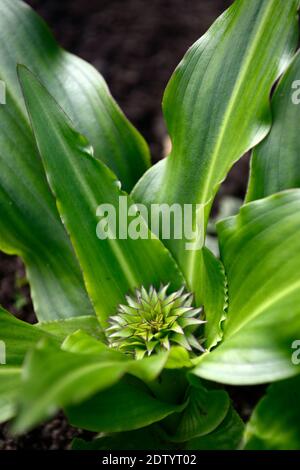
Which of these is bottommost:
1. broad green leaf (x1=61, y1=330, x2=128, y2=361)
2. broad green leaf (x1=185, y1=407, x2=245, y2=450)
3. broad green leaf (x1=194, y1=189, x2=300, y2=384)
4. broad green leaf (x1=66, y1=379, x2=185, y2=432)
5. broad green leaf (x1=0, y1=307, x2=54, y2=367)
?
broad green leaf (x1=185, y1=407, x2=245, y2=450)

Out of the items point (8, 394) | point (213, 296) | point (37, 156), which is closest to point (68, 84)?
point (37, 156)

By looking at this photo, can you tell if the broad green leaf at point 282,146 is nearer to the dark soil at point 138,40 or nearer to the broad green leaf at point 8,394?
the broad green leaf at point 8,394

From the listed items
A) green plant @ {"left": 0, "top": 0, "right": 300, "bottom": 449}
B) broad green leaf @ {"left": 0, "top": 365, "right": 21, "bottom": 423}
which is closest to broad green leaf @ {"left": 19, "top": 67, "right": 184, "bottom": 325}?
green plant @ {"left": 0, "top": 0, "right": 300, "bottom": 449}

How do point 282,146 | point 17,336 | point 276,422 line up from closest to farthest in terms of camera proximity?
point 276,422
point 17,336
point 282,146

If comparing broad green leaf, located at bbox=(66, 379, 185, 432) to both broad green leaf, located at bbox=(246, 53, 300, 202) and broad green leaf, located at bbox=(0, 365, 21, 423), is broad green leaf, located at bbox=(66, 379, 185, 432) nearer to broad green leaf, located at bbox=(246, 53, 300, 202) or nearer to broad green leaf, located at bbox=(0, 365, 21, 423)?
broad green leaf, located at bbox=(0, 365, 21, 423)

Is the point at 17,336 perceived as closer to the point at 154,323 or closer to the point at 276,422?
the point at 154,323

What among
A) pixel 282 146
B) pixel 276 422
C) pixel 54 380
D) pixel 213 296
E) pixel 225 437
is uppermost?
pixel 282 146

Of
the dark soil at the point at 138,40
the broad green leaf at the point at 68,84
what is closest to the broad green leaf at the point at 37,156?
the broad green leaf at the point at 68,84
